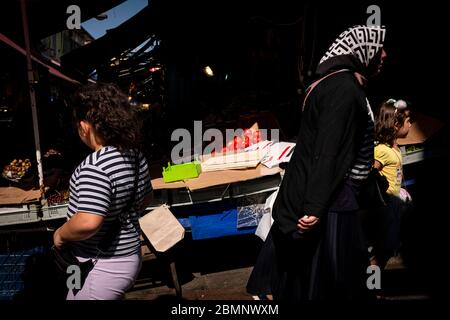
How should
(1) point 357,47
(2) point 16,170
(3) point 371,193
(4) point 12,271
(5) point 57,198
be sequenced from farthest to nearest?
1. (2) point 16,170
2. (5) point 57,198
3. (4) point 12,271
4. (3) point 371,193
5. (1) point 357,47

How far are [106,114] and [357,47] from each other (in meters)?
1.52

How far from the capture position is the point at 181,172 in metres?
3.55

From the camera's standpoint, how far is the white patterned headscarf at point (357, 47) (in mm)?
1996

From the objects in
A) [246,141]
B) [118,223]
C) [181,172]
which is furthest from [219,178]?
[118,223]

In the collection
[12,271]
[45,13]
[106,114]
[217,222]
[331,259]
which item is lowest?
[12,271]

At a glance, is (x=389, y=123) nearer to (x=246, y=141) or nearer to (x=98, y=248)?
(x=246, y=141)

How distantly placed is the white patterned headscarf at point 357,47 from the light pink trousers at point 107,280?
5.42ft

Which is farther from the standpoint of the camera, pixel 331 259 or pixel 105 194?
pixel 331 259

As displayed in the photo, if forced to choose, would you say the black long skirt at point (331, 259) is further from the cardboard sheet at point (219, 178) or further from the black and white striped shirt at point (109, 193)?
the cardboard sheet at point (219, 178)

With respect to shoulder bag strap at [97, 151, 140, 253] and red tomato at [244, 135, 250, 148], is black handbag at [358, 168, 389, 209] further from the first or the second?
red tomato at [244, 135, 250, 148]

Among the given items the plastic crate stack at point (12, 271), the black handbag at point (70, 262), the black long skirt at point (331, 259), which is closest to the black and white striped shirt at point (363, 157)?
the black long skirt at point (331, 259)

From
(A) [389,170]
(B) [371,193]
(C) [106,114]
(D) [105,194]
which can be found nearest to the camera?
(D) [105,194]

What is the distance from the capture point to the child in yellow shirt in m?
3.12

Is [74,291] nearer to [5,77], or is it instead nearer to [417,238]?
[417,238]
